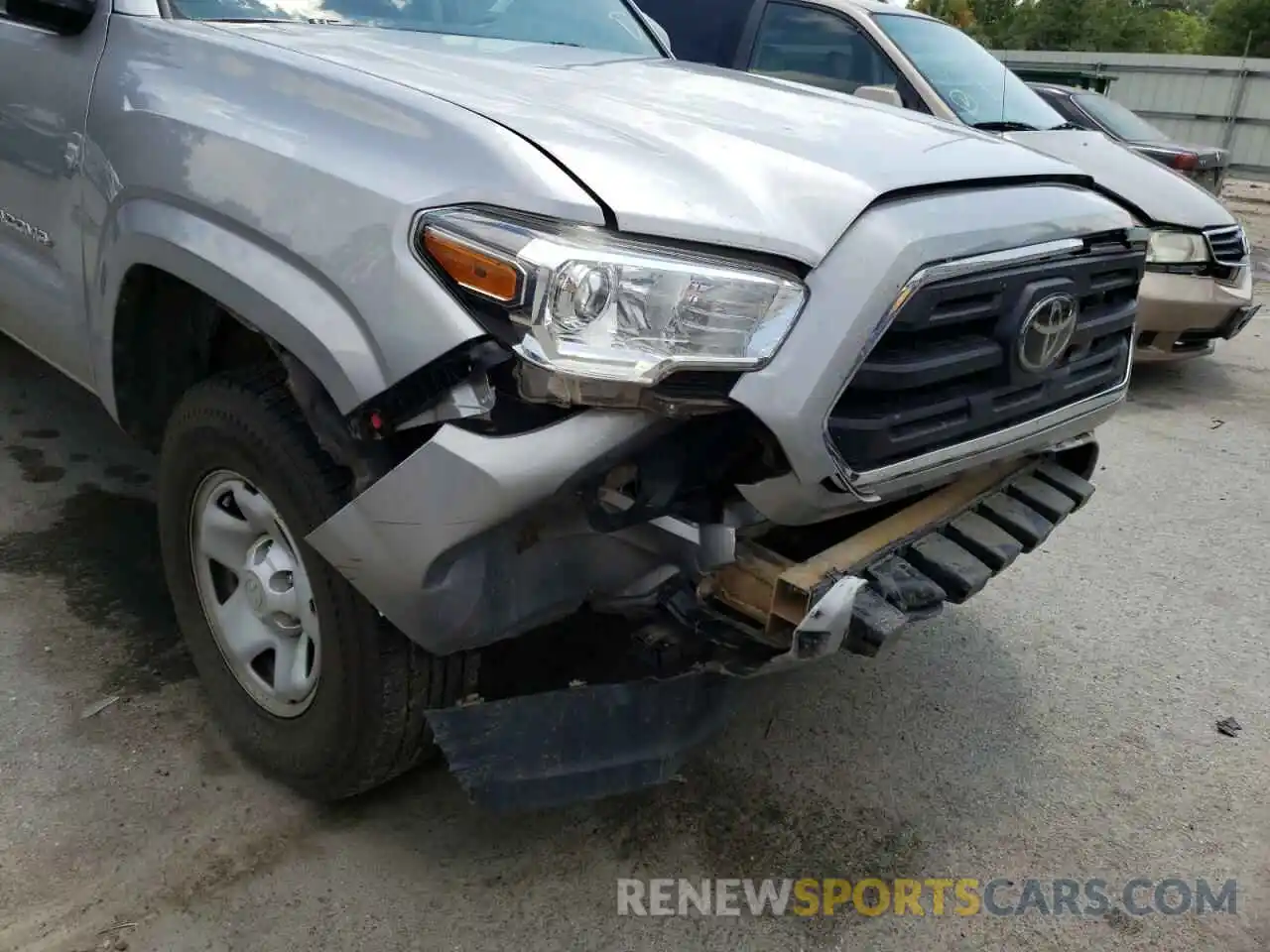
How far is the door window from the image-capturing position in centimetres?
582

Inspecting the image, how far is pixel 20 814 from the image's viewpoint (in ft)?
7.64

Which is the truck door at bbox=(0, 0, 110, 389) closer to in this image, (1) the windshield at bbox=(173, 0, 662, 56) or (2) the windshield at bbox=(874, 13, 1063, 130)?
(1) the windshield at bbox=(173, 0, 662, 56)

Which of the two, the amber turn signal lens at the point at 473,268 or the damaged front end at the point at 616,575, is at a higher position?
the amber turn signal lens at the point at 473,268

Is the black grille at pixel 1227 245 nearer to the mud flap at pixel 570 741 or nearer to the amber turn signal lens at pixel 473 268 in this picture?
the mud flap at pixel 570 741

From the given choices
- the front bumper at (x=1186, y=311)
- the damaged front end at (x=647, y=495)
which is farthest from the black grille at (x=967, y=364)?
the front bumper at (x=1186, y=311)

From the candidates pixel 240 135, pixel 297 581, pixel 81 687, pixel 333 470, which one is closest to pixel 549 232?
pixel 333 470

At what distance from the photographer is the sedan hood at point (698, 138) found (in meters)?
1.81

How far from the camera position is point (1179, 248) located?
592 centimetres

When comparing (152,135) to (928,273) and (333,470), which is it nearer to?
(333,470)

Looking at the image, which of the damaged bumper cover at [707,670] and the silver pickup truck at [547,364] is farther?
the damaged bumper cover at [707,670]

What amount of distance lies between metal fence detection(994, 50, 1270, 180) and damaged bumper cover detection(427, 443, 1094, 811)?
1905cm

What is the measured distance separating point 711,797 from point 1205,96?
69.2ft

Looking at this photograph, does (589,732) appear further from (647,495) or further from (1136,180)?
(1136,180)
